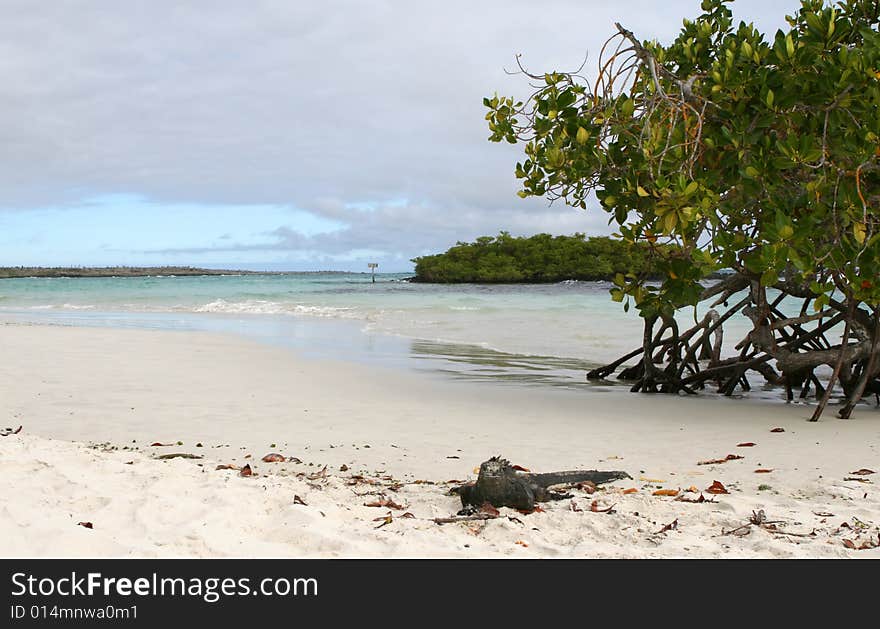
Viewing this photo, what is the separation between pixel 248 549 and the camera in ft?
10.7

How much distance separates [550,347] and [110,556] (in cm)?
1227

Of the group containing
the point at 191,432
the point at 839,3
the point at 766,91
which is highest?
the point at 839,3

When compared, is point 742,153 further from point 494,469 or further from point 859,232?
point 494,469

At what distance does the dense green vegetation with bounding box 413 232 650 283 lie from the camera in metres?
59.2

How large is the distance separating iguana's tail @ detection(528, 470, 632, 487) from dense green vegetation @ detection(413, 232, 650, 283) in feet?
174

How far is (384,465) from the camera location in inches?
207

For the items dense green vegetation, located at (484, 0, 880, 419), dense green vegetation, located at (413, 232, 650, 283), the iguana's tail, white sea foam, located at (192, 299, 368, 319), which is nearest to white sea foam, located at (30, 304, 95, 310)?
white sea foam, located at (192, 299, 368, 319)

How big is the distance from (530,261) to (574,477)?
57702mm

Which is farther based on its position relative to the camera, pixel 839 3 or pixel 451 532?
pixel 839 3

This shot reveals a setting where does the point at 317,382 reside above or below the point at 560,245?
below

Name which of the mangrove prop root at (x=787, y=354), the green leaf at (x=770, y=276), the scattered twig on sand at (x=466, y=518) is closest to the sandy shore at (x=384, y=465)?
the scattered twig on sand at (x=466, y=518)

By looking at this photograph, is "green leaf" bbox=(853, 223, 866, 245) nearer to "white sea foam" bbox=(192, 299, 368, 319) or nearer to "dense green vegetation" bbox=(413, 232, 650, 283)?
"white sea foam" bbox=(192, 299, 368, 319)
